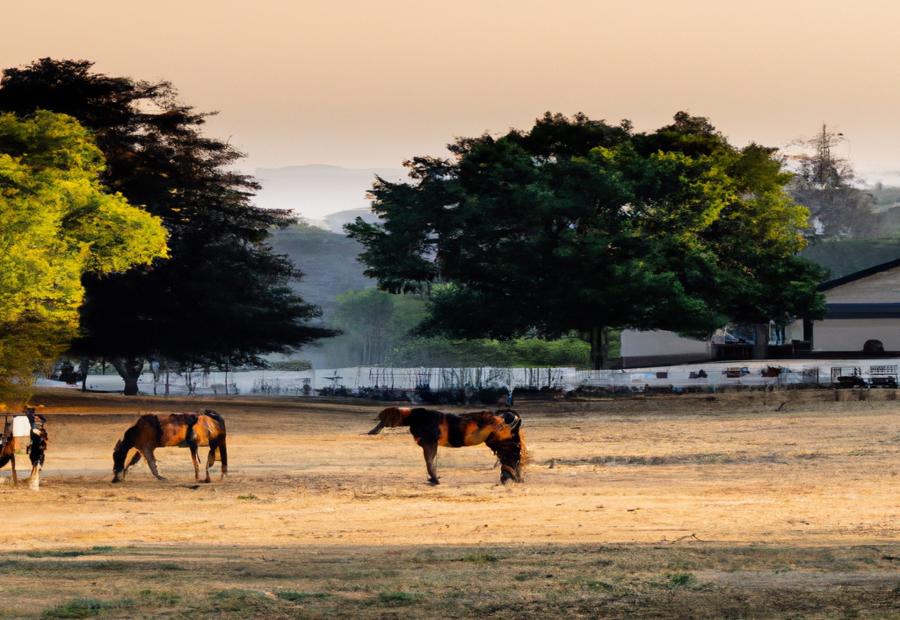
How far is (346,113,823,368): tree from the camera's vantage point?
258 feet

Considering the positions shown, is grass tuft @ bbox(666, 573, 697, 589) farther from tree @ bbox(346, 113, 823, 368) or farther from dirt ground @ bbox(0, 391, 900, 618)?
tree @ bbox(346, 113, 823, 368)

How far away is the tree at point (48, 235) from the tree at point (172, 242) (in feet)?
25.8

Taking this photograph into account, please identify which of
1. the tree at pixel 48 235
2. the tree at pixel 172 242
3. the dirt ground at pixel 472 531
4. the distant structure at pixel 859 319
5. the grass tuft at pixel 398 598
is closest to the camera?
the grass tuft at pixel 398 598

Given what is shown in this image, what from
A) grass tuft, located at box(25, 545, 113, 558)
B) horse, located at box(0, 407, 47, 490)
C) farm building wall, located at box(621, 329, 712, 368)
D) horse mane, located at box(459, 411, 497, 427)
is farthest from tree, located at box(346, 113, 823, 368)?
grass tuft, located at box(25, 545, 113, 558)

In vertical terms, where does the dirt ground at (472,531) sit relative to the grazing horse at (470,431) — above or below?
below

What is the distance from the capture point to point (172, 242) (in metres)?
80.2

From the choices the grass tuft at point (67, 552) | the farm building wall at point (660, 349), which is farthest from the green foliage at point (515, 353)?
the grass tuft at point (67, 552)

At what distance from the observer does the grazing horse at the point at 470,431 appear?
1283 inches

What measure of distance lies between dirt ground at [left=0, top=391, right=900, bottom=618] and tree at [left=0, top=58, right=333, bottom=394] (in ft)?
88.2

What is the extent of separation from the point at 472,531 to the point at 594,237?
5450 cm

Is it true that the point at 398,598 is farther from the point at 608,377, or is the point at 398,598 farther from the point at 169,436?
the point at 608,377

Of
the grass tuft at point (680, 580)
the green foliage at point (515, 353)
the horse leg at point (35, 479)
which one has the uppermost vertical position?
the green foliage at point (515, 353)

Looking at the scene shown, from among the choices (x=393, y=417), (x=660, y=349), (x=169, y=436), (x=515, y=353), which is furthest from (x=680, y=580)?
(x=515, y=353)

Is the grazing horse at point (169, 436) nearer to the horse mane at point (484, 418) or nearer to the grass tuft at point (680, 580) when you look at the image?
the horse mane at point (484, 418)
